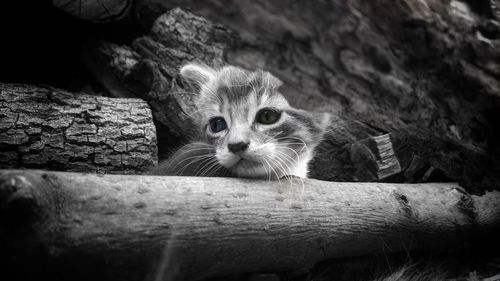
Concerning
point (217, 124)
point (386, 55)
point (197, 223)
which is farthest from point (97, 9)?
point (386, 55)

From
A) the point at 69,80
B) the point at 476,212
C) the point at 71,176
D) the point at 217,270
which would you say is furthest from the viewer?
the point at 69,80

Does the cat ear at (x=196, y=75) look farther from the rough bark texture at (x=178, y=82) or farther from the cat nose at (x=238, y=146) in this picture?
the cat nose at (x=238, y=146)

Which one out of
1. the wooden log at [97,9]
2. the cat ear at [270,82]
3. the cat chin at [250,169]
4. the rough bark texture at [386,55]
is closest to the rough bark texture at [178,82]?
the wooden log at [97,9]

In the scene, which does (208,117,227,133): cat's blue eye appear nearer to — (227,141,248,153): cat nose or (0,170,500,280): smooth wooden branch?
(227,141,248,153): cat nose

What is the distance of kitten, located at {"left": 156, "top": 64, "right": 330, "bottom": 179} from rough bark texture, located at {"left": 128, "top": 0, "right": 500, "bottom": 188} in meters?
0.68

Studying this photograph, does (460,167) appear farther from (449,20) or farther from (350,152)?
(350,152)

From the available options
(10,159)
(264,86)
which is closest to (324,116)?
(264,86)

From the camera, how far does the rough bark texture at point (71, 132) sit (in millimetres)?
2312

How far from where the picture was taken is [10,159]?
224 cm

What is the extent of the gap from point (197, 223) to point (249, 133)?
85cm

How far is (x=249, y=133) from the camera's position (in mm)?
2332

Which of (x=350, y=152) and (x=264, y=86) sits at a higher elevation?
(x=264, y=86)

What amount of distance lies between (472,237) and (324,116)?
1.24 meters

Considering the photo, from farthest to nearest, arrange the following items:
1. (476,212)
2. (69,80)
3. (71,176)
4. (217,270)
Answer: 1. (69,80)
2. (476,212)
3. (217,270)
4. (71,176)
